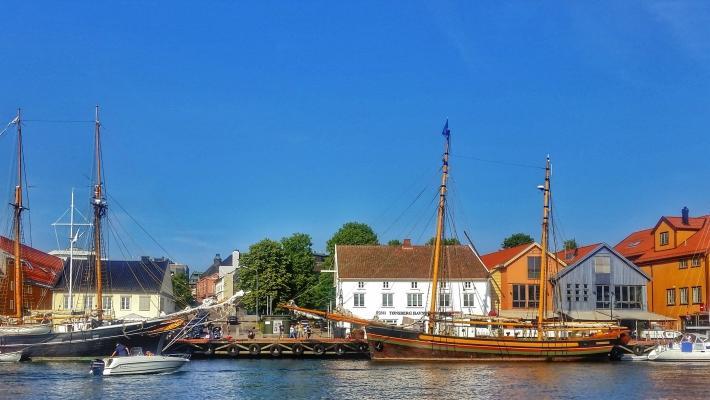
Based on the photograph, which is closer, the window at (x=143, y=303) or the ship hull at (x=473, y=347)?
the ship hull at (x=473, y=347)

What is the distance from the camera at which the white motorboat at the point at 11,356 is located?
7569 centimetres

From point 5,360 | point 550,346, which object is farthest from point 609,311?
point 5,360

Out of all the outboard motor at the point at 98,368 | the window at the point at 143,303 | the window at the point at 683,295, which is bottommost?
the outboard motor at the point at 98,368

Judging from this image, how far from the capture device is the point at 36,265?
374 feet

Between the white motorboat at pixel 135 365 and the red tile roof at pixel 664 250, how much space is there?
5393 centimetres

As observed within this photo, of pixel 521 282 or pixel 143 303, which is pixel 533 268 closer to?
pixel 521 282

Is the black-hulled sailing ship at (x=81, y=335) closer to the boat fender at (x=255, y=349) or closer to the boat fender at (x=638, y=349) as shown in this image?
the boat fender at (x=255, y=349)

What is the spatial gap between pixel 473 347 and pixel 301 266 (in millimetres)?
53234

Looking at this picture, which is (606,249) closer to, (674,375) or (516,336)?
(516,336)

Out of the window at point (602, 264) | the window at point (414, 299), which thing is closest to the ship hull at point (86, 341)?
the window at point (414, 299)

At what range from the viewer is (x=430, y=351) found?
73.7 meters

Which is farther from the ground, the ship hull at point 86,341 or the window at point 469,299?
the window at point 469,299

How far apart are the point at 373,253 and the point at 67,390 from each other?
50.8 m

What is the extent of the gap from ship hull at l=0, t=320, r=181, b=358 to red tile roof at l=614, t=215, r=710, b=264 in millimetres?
52214
